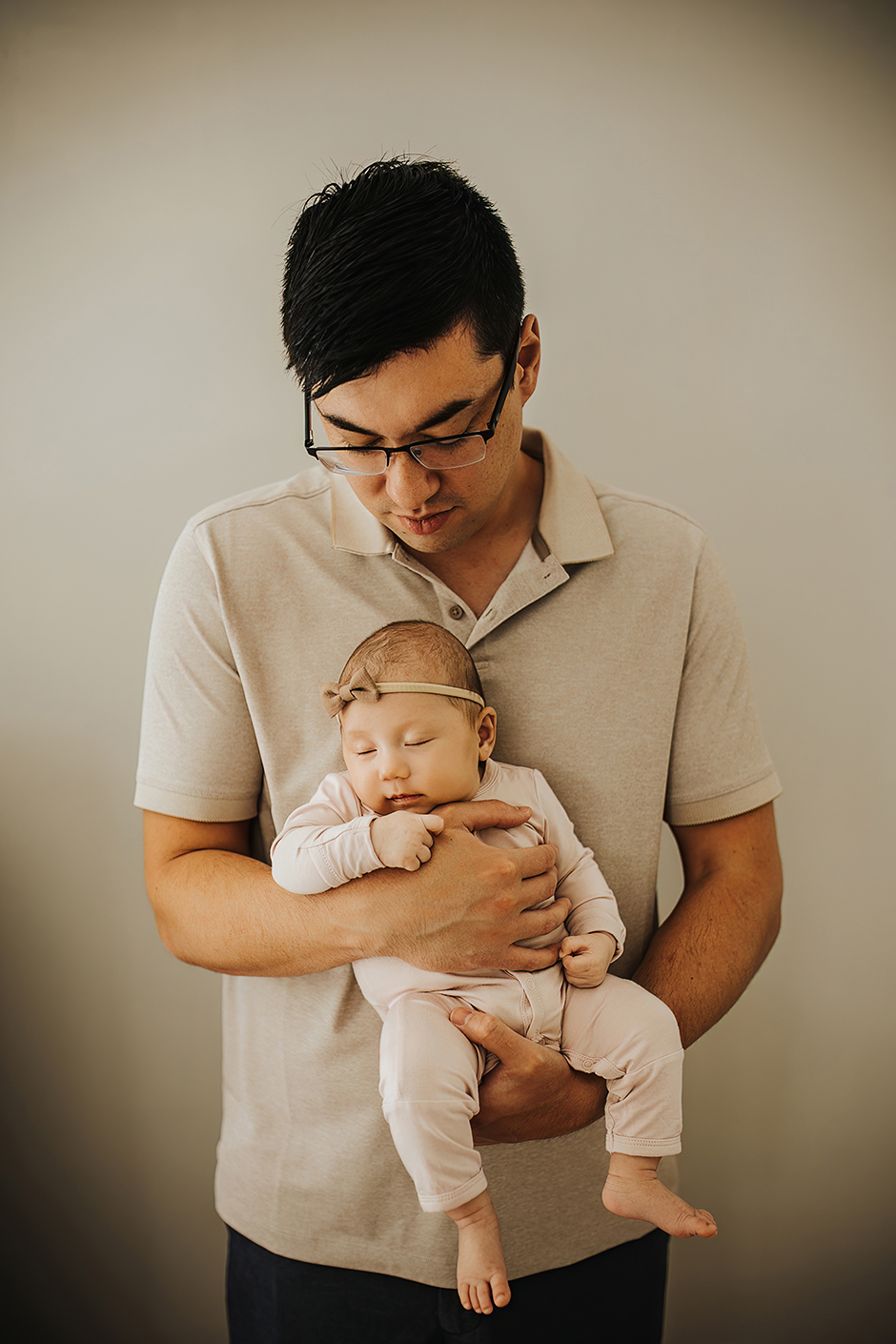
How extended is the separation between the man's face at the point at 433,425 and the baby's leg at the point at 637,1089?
0.76m

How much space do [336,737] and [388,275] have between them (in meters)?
0.70

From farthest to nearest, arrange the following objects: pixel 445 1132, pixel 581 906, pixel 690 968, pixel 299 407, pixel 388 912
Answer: pixel 299 407 → pixel 690 968 → pixel 581 906 → pixel 388 912 → pixel 445 1132

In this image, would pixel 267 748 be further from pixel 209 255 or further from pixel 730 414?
pixel 730 414

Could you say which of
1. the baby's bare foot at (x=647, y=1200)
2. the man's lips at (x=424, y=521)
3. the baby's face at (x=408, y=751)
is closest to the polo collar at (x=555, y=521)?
the man's lips at (x=424, y=521)

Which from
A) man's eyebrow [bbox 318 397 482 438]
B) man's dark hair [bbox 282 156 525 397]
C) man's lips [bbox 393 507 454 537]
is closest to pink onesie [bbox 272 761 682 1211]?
man's lips [bbox 393 507 454 537]

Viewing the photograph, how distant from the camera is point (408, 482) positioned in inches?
48.9

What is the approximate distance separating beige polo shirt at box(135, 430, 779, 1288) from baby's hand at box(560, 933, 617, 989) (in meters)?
0.22

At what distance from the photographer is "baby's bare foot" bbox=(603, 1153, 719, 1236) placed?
3.76ft

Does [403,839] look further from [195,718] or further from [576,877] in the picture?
[195,718]

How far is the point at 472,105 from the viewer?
1994 mm

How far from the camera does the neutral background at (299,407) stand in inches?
77.9

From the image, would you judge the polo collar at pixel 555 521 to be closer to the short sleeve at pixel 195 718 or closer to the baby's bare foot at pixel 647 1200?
the short sleeve at pixel 195 718

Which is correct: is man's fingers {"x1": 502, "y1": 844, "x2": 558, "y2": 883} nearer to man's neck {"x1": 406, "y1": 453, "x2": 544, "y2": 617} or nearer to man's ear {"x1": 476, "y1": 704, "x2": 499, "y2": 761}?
man's ear {"x1": 476, "y1": 704, "x2": 499, "y2": 761}

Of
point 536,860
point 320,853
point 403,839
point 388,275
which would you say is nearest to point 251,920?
point 320,853
